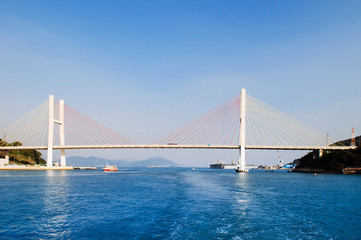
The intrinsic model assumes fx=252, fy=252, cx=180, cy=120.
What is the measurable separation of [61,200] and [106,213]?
886 cm

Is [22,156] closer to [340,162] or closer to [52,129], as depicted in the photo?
[52,129]

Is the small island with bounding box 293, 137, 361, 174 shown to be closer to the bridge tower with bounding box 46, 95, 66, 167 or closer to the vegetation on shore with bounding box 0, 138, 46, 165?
the bridge tower with bounding box 46, 95, 66, 167

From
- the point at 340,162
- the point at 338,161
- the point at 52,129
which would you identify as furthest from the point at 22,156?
the point at 340,162

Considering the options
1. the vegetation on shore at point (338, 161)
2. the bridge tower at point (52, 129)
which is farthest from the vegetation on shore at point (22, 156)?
the vegetation on shore at point (338, 161)

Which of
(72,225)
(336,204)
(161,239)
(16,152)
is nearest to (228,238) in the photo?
(161,239)

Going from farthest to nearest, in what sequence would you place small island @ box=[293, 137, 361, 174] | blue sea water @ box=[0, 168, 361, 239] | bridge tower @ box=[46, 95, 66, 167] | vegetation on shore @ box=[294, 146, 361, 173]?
bridge tower @ box=[46, 95, 66, 167] < vegetation on shore @ box=[294, 146, 361, 173] < small island @ box=[293, 137, 361, 174] < blue sea water @ box=[0, 168, 361, 239]

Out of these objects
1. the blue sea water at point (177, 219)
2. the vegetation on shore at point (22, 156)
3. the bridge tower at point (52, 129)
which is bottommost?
the vegetation on shore at point (22, 156)

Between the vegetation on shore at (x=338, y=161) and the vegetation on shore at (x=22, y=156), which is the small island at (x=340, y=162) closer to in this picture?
the vegetation on shore at (x=338, y=161)

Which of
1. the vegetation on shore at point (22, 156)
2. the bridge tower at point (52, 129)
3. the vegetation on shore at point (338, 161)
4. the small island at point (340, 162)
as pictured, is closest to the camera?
the small island at point (340, 162)

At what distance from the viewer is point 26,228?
15.8m

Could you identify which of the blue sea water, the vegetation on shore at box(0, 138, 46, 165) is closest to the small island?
the blue sea water

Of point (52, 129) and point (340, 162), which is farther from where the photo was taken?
point (52, 129)

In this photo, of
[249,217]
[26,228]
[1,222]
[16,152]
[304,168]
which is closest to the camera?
[26,228]

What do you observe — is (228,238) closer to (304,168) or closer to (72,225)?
(72,225)
